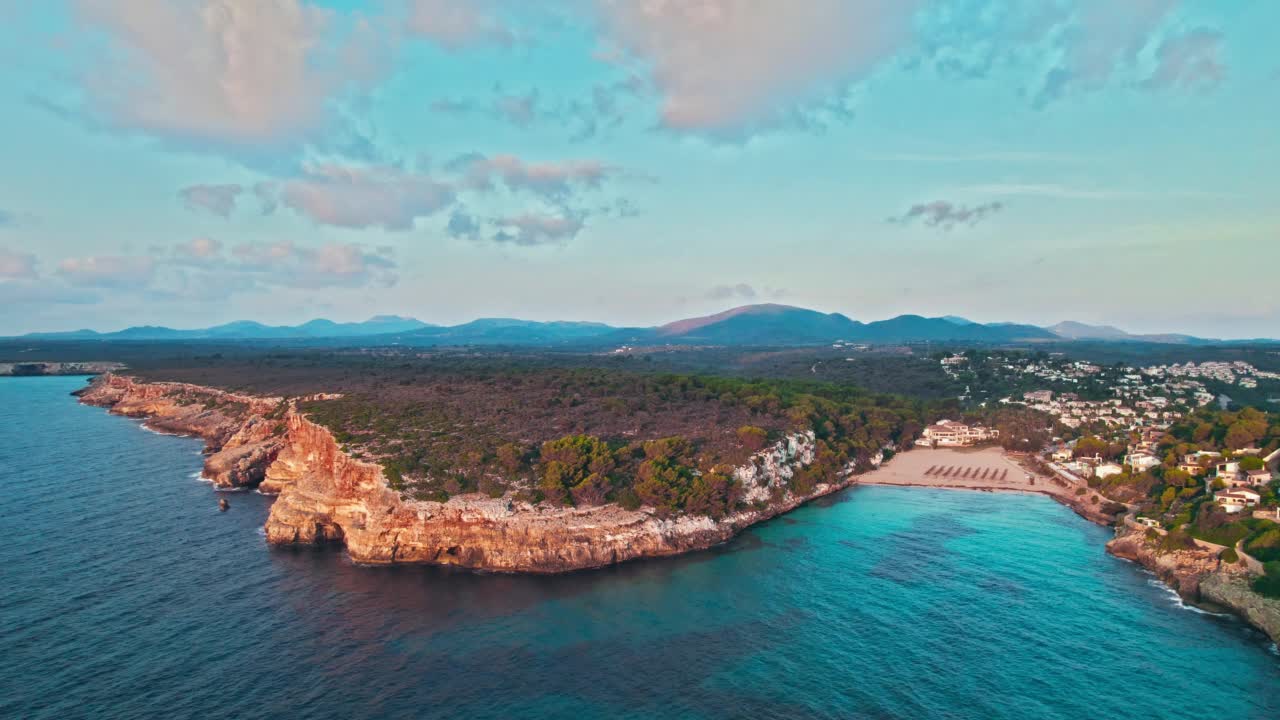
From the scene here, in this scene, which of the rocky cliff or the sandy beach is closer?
the rocky cliff

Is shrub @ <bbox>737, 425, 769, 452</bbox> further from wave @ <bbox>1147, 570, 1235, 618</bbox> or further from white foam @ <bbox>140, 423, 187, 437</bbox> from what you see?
white foam @ <bbox>140, 423, 187, 437</bbox>

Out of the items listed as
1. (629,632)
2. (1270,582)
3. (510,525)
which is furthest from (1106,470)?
(510,525)

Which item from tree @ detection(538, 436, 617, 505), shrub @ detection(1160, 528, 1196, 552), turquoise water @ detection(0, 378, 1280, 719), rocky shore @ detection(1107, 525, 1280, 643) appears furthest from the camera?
tree @ detection(538, 436, 617, 505)

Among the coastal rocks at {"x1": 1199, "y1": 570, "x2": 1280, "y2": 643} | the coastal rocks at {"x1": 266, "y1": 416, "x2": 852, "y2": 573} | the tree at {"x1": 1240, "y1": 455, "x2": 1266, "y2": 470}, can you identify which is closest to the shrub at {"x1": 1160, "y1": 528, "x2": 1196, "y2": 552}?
the coastal rocks at {"x1": 1199, "y1": 570, "x2": 1280, "y2": 643}

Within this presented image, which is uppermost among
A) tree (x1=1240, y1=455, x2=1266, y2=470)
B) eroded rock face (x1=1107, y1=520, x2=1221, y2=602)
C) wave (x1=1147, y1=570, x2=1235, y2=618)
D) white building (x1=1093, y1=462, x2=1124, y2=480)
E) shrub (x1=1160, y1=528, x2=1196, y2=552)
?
tree (x1=1240, y1=455, x2=1266, y2=470)

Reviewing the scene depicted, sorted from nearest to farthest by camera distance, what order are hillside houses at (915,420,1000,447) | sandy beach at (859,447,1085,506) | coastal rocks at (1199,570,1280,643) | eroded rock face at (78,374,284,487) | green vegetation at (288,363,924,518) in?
coastal rocks at (1199,570,1280,643)
green vegetation at (288,363,924,518)
sandy beach at (859,447,1085,506)
eroded rock face at (78,374,284,487)
hillside houses at (915,420,1000,447)

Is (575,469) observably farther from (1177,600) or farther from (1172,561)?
(1172,561)

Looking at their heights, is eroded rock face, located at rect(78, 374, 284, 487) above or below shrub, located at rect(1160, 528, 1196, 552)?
above
